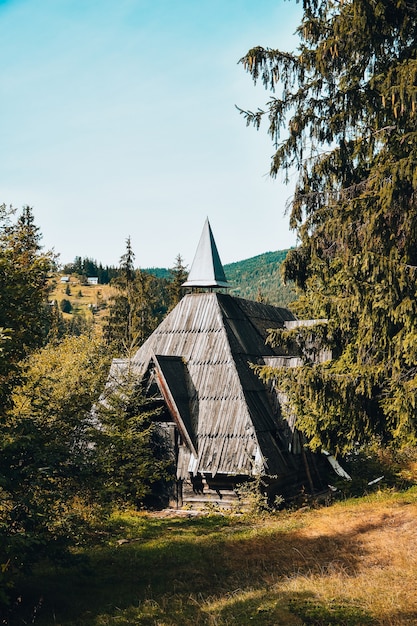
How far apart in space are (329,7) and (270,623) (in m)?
12.6

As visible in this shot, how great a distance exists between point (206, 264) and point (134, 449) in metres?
8.51

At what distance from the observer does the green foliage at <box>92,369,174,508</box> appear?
58.1 feet

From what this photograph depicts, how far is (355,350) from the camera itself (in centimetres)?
1284

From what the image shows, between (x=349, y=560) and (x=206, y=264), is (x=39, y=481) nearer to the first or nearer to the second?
(x=349, y=560)

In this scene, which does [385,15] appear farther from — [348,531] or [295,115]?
[348,531]

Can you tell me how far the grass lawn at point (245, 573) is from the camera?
343 inches

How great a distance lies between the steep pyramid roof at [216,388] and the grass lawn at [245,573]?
1877mm

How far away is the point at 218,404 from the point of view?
18344 millimetres

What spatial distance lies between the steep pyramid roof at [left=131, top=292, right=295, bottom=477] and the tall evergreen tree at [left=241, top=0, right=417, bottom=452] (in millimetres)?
4306

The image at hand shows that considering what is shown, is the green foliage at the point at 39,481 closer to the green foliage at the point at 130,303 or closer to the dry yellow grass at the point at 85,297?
the green foliage at the point at 130,303

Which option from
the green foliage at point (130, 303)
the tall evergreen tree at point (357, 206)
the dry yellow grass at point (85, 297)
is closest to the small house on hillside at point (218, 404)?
the tall evergreen tree at point (357, 206)

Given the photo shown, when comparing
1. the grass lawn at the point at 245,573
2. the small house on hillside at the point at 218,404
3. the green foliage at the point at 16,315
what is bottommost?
the grass lawn at the point at 245,573

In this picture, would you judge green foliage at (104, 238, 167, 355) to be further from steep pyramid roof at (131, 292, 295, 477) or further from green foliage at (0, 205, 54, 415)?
green foliage at (0, 205, 54, 415)

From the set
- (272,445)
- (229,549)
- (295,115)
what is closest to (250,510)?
(272,445)
